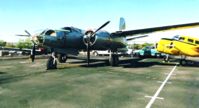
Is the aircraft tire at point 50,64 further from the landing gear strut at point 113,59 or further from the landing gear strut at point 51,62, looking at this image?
the landing gear strut at point 113,59

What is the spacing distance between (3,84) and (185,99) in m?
8.60

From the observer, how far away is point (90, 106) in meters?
8.27

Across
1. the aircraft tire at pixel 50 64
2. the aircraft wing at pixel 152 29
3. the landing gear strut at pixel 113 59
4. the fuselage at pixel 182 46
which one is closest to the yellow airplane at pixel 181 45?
the fuselage at pixel 182 46

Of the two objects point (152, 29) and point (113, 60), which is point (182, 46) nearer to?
point (152, 29)

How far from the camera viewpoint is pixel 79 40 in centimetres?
2136

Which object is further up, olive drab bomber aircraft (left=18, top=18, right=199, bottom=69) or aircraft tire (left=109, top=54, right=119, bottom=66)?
olive drab bomber aircraft (left=18, top=18, right=199, bottom=69)

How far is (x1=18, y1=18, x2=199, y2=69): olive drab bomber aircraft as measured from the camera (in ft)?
62.8

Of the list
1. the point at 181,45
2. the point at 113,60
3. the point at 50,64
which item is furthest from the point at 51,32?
the point at 181,45

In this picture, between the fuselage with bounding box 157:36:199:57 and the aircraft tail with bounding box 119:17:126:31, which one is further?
the aircraft tail with bounding box 119:17:126:31

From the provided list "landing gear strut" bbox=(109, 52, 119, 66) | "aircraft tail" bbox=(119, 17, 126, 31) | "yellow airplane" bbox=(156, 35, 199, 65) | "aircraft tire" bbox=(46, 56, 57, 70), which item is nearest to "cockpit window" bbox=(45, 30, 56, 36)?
"aircraft tire" bbox=(46, 56, 57, 70)

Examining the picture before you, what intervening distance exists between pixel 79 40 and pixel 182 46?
10901 mm

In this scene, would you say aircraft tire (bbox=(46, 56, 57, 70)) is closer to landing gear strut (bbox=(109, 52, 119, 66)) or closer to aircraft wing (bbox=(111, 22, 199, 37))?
landing gear strut (bbox=(109, 52, 119, 66))

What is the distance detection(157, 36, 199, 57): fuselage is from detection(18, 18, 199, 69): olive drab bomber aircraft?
2778mm

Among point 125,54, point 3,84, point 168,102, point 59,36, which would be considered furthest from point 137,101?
point 125,54
